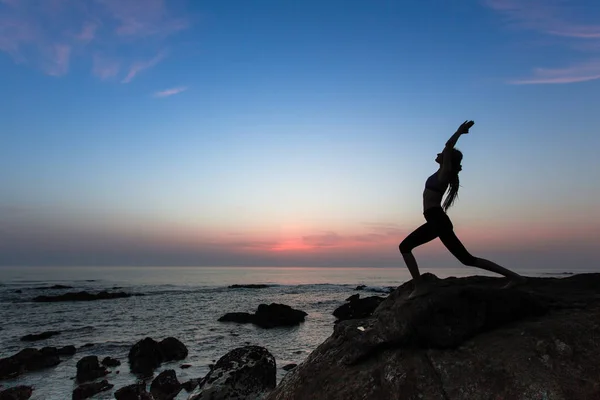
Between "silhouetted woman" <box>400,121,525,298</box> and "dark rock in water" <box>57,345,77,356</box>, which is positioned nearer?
"silhouetted woman" <box>400,121,525,298</box>

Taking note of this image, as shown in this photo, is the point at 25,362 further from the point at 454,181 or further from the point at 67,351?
the point at 454,181

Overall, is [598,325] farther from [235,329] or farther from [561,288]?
[235,329]

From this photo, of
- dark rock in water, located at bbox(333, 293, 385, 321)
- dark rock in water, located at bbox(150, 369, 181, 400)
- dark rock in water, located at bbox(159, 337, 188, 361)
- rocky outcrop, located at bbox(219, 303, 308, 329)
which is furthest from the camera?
dark rock in water, located at bbox(333, 293, 385, 321)

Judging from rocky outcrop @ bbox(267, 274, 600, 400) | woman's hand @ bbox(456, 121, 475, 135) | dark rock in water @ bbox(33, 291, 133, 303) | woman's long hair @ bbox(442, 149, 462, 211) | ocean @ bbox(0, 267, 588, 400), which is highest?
woman's hand @ bbox(456, 121, 475, 135)

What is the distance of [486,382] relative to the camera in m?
5.07

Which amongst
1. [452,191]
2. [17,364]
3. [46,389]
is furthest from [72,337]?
[452,191]

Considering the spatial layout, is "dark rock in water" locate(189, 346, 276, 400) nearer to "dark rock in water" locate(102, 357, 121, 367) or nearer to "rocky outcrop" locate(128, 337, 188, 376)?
"rocky outcrop" locate(128, 337, 188, 376)

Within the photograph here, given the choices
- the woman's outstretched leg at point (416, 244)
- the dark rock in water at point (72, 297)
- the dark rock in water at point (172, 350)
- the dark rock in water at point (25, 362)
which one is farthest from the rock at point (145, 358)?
the dark rock in water at point (72, 297)

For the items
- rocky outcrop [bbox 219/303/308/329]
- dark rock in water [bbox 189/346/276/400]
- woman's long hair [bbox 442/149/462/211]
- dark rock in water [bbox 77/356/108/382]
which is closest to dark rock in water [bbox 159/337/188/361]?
dark rock in water [bbox 77/356/108/382]

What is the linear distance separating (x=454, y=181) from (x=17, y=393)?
15.9 metres

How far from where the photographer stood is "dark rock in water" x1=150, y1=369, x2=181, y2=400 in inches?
571

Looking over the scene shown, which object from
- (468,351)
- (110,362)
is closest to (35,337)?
(110,362)

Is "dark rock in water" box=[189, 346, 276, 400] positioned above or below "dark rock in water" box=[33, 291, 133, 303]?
above

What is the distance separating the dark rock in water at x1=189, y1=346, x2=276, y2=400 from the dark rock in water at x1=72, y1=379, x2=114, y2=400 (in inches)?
278
